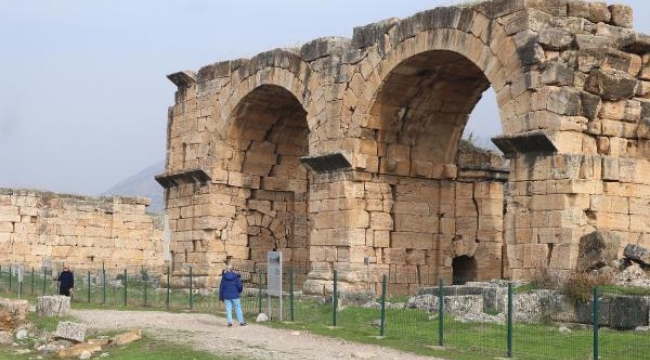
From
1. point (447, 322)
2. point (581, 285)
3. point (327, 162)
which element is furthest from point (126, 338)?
point (327, 162)

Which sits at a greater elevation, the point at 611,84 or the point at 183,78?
the point at 183,78

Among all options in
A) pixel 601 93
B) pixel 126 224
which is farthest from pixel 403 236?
pixel 126 224

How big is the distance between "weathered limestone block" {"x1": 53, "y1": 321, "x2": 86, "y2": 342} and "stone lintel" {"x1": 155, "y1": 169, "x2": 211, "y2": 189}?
10.6m

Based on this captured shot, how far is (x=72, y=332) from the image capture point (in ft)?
52.5

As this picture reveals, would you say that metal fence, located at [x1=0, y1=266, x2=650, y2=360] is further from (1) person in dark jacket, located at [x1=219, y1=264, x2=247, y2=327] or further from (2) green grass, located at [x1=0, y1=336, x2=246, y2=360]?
(2) green grass, located at [x1=0, y1=336, x2=246, y2=360]

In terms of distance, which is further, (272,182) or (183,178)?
(183,178)

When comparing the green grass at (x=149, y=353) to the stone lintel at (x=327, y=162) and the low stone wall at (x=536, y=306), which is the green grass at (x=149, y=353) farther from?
the stone lintel at (x=327, y=162)

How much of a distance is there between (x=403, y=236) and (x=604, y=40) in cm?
649

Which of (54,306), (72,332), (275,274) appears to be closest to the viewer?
(72,332)

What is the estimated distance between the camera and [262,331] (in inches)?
671

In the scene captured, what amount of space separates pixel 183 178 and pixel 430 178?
7258mm

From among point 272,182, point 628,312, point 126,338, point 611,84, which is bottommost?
point 126,338

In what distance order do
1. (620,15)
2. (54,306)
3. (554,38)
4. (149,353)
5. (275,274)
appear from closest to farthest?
(149,353), (554,38), (275,274), (620,15), (54,306)

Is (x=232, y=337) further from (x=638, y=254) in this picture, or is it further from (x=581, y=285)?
(x=638, y=254)
